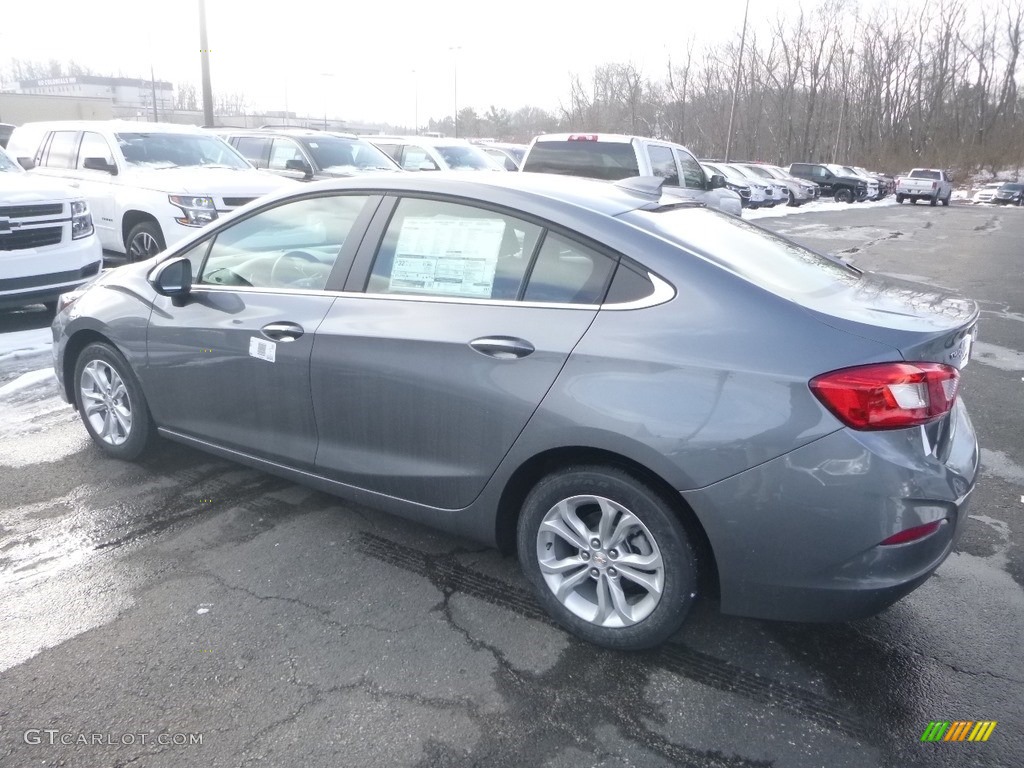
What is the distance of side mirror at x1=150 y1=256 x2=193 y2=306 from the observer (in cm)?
377

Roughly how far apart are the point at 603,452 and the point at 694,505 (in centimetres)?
36

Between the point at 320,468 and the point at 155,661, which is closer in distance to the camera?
the point at 155,661

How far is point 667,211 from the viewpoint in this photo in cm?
331

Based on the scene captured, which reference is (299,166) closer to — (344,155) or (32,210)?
(344,155)

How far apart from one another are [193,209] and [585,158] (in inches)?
198

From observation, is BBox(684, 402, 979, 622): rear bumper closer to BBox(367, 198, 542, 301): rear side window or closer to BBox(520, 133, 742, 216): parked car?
BBox(367, 198, 542, 301): rear side window

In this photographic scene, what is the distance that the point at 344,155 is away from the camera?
42.8 feet

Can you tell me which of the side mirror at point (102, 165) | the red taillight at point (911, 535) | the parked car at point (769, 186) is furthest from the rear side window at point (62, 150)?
the parked car at point (769, 186)

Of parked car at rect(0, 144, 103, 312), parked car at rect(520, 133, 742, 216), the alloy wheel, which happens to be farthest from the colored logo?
parked car at rect(520, 133, 742, 216)

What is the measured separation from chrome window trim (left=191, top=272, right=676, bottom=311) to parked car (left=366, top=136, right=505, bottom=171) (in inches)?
457

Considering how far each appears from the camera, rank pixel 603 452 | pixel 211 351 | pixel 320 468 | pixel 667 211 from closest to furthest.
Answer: pixel 603 452 → pixel 667 211 → pixel 320 468 → pixel 211 351

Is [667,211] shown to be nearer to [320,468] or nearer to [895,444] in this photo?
[895,444]

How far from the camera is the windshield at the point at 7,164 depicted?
27.7ft

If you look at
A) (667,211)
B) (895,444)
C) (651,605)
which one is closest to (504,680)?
(651,605)
